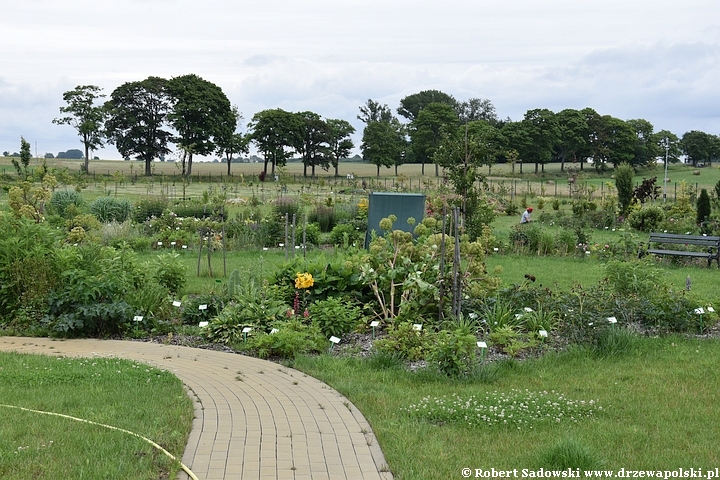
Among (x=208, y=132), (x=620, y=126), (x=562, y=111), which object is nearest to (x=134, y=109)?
(x=208, y=132)

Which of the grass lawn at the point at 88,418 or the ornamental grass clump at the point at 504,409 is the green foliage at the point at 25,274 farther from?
the ornamental grass clump at the point at 504,409

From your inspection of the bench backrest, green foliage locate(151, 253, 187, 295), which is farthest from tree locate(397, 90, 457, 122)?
green foliage locate(151, 253, 187, 295)

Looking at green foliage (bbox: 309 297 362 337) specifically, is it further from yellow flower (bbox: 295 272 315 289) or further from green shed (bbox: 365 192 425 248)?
green shed (bbox: 365 192 425 248)

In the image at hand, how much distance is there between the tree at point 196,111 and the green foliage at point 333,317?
59.3 metres

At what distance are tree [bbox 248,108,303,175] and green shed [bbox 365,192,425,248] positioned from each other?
57.9 meters

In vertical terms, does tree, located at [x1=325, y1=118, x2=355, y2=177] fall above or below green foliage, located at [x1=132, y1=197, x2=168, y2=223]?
above

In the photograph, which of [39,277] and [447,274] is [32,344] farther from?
[447,274]

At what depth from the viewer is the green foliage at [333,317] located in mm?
7383

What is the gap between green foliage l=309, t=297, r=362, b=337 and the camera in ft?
24.2

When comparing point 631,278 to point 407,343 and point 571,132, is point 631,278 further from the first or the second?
point 571,132

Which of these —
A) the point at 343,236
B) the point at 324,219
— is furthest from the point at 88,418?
the point at 324,219

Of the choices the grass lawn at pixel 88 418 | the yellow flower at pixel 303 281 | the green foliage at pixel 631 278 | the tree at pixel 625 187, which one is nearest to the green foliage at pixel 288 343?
the yellow flower at pixel 303 281

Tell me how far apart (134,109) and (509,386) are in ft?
223

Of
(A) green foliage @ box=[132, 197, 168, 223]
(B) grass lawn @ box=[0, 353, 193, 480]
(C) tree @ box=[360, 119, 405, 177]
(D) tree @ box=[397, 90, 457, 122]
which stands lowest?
(B) grass lawn @ box=[0, 353, 193, 480]
